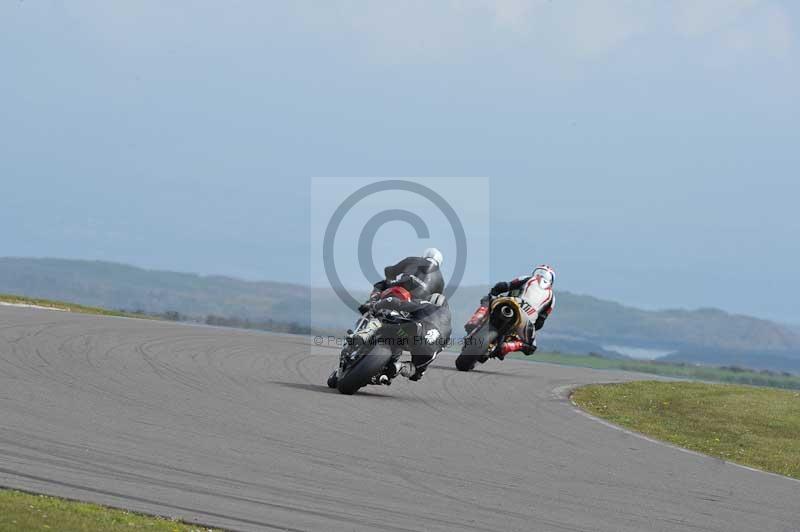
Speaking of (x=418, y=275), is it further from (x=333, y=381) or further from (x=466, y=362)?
(x=466, y=362)

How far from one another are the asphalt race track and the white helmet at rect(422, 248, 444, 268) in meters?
1.99

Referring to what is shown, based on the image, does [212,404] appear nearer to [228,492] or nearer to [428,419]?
[428,419]

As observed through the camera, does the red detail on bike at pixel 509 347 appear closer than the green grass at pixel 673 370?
Yes

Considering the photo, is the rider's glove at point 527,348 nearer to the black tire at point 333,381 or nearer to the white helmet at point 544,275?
the white helmet at point 544,275

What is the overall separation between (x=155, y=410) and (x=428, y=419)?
3.54m

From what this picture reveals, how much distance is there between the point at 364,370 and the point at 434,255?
2798 mm

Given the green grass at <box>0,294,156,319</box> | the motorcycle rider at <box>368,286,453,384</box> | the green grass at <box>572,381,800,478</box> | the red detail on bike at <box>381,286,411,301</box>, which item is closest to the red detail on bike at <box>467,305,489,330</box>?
the green grass at <box>572,381,800,478</box>

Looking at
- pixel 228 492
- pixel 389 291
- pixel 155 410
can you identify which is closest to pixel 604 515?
pixel 228 492

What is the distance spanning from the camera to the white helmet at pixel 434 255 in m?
19.1

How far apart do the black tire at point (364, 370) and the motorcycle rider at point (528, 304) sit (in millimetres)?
6360

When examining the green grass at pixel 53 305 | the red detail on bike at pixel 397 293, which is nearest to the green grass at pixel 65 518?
the red detail on bike at pixel 397 293

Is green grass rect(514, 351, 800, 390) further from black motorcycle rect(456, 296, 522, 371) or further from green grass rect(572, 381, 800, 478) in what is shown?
black motorcycle rect(456, 296, 522, 371)

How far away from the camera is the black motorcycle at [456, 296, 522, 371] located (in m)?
23.1

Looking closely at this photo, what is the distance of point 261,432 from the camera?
1295cm
